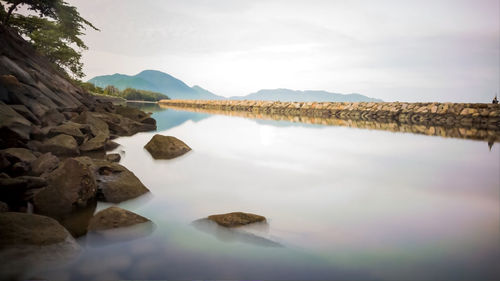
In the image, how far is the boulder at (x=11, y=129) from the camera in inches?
194

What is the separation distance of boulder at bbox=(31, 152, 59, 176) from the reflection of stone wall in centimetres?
1615

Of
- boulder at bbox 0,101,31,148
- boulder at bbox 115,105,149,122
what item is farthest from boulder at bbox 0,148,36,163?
boulder at bbox 115,105,149,122

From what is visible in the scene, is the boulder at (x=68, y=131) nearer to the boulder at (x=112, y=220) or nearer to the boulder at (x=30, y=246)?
the boulder at (x=112, y=220)

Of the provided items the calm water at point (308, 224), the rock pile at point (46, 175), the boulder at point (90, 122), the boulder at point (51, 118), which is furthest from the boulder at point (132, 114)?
the calm water at point (308, 224)

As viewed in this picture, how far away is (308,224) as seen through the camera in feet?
11.5

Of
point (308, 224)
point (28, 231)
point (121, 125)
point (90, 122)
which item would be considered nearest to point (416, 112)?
point (121, 125)

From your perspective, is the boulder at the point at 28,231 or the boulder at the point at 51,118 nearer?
the boulder at the point at 28,231

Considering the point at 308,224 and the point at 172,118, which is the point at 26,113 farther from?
the point at 172,118

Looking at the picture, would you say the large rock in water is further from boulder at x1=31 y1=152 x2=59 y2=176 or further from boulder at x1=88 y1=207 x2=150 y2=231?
boulder at x1=88 y1=207 x2=150 y2=231

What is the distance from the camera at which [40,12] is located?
56.6ft

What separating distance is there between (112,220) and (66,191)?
38.1 inches

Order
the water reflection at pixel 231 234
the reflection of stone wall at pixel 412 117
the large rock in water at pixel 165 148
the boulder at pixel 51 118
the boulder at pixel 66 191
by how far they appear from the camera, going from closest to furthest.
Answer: the water reflection at pixel 231 234 < the boulder at pixel 66 191 < the boulder at pixel 51 118 < the large rock in water at pixel 165 148 < the reflection of stone wall at pixel 412 117

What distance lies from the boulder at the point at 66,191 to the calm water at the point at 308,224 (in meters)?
0.29

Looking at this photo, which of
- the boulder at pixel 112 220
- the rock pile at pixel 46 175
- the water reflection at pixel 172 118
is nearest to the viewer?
the rock pile at pixel 46 175
